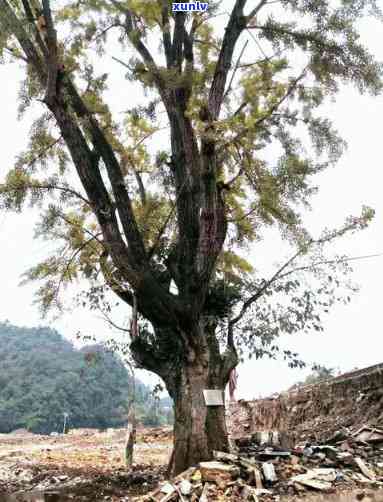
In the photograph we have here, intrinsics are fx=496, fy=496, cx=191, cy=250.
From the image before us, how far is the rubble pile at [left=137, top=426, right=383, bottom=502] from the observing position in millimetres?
4863

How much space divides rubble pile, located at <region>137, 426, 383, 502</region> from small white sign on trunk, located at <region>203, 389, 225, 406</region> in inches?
24.9

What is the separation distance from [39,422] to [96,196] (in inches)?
1870

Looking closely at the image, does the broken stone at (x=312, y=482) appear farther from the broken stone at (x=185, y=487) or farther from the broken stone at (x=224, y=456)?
the broken stone at (x=185, y=487)

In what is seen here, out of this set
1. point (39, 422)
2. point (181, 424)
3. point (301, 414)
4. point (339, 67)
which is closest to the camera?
point (181, 424)

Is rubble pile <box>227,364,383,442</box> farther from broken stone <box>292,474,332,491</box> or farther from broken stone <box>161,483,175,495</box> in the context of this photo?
broken stone <box>161,483,175,495</box>

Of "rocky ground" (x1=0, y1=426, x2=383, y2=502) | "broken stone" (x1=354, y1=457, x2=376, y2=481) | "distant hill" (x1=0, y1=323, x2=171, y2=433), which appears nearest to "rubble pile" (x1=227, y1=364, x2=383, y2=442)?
"rocky ground" (x1=0, y1=426, x2=383, y2=502)

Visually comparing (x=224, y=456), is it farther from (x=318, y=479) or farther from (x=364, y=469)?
(x=364, y=469)

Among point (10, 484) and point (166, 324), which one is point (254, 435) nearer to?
point (166, 324)

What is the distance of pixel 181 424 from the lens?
6.12 metres

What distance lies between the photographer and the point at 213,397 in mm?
6191

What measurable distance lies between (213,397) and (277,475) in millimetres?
1233

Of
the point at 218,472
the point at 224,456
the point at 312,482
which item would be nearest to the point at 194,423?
the point at 224,456

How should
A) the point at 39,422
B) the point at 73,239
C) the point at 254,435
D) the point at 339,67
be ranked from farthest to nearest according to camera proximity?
the point at 39,422 < the point at 73,239 < the point at 254,435 < the point at 339,67

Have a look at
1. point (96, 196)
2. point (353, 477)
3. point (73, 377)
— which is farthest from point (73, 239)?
point (73, 377)
